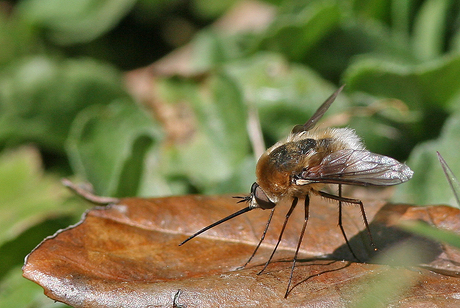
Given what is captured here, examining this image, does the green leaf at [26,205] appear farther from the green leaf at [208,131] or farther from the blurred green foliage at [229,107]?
the green leaf at [208,131]

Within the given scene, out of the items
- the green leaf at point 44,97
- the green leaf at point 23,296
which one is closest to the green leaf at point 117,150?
the green leaf at point 44,97

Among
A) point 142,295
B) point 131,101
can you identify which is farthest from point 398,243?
point 131,101

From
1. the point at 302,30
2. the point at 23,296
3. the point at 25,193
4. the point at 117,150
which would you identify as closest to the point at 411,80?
the point at 302,30

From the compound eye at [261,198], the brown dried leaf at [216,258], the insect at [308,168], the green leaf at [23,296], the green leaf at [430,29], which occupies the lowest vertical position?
the green leaf at [23,296]

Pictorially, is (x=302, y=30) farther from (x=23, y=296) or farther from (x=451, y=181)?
(x=23, y=296)

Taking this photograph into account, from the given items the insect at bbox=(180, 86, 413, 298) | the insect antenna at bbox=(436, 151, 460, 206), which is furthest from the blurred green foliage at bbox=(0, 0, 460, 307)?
the insect at bbox=(180, 86, 413, 298)

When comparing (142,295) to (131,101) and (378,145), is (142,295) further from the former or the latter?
(131,101)

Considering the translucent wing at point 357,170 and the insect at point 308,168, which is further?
the insect at point 308,168
